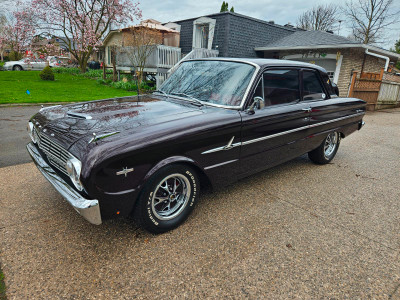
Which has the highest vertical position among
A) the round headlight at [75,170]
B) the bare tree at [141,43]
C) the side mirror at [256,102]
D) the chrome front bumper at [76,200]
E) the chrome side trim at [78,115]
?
the bare tree at [141,43]

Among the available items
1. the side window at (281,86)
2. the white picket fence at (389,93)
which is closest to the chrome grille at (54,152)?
the side window at (281,86)

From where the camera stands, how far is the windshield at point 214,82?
10.3 feet

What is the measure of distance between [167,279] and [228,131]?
153 cm

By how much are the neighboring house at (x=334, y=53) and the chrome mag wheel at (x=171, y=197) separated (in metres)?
12.7

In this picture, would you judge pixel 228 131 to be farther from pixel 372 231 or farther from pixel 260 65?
pixel 372 231

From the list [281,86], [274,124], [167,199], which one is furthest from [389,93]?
[167,199]

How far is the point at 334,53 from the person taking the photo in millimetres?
13297

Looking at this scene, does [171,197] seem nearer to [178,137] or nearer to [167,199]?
[167,199]

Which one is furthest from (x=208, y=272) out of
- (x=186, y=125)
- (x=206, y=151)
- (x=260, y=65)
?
(x=260, y=65)

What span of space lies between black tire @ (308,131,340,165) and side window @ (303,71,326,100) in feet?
2.40

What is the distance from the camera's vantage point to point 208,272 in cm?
218

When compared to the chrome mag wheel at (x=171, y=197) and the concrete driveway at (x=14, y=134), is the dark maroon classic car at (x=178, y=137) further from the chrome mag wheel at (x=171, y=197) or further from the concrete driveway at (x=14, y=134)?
the concrete driveway at (x=14, y=134)

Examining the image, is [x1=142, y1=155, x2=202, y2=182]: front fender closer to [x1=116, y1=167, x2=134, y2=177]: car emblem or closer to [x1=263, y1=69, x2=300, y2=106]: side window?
[x1=116, y1=167, x2=134, y2=177]: car emblem

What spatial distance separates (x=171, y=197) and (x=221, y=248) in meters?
0.68
